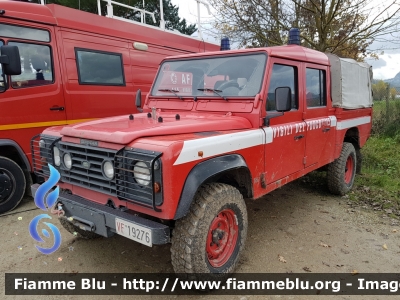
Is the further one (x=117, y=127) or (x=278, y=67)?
(x=278, y=67)

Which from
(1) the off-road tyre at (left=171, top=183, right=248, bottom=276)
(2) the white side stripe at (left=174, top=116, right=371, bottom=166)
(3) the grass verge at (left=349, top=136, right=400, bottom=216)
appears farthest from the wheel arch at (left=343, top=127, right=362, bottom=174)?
(1) the off-road tyre at (left=171, top=183, right=248, bottom=276)

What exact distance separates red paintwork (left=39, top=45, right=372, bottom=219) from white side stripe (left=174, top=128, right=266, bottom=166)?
22 mm

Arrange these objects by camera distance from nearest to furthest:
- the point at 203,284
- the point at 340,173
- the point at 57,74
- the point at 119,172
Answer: the point at 119,172, the point at 203,284, the point at 57,74, the point at 340,173

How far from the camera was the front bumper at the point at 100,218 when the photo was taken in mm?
2377

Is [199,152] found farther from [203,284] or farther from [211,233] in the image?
[203,284]

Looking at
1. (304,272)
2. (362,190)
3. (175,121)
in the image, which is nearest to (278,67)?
(175,121)

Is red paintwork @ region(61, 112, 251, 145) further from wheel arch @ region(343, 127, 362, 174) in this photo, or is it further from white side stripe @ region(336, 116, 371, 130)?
wheel arch @ region(343, 127, 362, 174)

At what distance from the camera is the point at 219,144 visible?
2734 millimetres

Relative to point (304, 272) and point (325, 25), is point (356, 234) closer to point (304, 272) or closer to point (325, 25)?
point (304, 272)

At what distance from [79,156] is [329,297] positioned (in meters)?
2.42

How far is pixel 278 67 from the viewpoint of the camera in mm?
3553

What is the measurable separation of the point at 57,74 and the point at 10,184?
170cm

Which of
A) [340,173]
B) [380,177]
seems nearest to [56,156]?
[340,173]

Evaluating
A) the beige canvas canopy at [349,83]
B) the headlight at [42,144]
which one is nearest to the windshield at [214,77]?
the headlight at [42,144]
